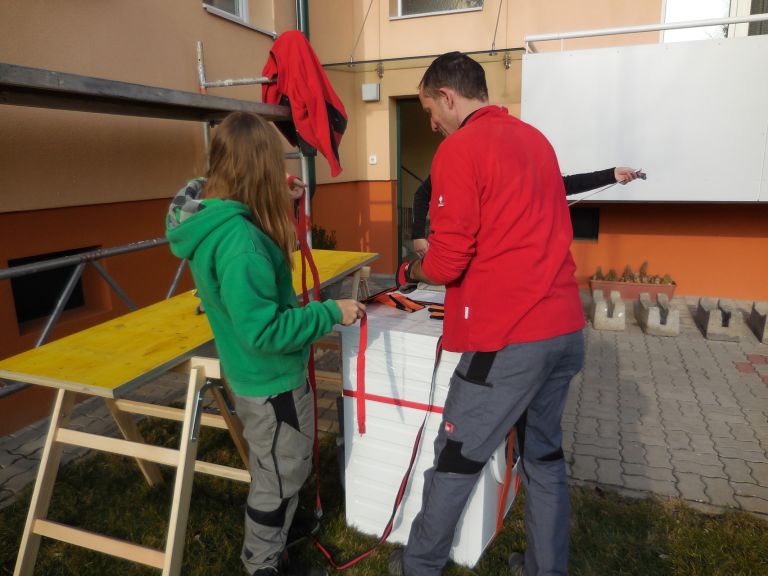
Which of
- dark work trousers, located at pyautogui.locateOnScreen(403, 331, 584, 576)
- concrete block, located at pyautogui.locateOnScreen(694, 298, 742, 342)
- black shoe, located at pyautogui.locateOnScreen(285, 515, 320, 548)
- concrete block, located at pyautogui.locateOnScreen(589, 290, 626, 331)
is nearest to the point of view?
dark work trousers, located at pyautogui.locateOnScreen(403, 331, 584, 576)

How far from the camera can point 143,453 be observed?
7.14 feet

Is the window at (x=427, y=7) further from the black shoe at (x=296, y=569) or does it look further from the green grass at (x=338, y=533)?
the black shoe at (x=296, y=569)

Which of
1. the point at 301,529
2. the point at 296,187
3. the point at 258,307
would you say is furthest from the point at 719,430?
the point at 258,307

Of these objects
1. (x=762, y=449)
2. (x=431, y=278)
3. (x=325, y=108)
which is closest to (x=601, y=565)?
(x=431, y=278)

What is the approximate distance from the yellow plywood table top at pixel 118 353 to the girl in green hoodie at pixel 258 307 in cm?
31

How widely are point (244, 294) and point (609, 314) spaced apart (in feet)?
17.6

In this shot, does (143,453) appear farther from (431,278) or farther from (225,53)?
(225,53)

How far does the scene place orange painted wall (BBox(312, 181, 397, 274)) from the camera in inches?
328

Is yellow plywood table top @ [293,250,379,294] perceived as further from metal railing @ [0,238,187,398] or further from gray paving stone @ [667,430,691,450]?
gray paving stone @ [667,430,691,450]

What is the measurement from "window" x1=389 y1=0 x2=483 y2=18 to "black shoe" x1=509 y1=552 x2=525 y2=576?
23.0ft

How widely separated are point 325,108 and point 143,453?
122 inches

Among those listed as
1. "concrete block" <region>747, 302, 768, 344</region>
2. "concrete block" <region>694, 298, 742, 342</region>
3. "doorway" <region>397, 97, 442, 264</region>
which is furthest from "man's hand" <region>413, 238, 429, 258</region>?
"doorway" <region>397, 97, 442, 264</region>

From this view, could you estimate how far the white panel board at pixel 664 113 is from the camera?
570 cm

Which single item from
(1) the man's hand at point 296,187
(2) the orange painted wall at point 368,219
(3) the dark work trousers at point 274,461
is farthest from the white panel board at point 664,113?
(3) the dark work trousers at point 274,461
